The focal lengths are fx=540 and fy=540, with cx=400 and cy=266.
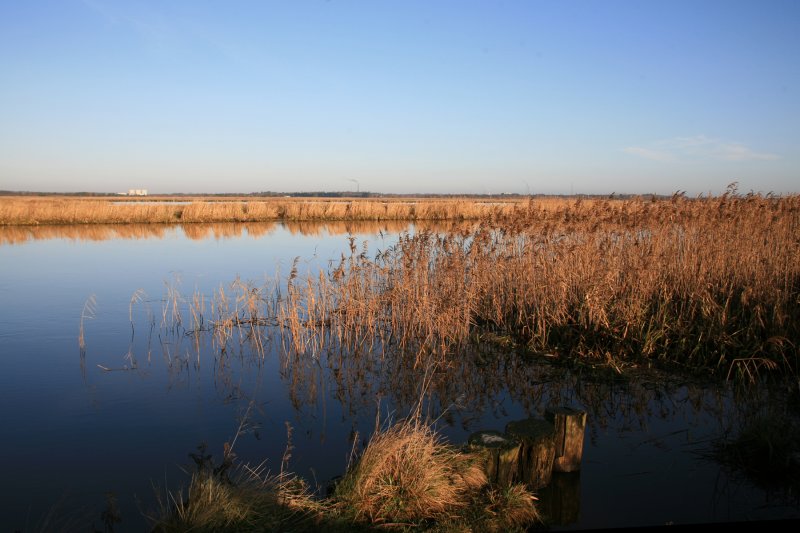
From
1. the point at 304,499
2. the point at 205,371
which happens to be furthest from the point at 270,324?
the point at 304,499

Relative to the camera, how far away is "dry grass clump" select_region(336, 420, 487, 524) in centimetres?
367

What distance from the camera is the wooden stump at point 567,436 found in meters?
4.40

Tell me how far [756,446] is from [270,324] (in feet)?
24.9

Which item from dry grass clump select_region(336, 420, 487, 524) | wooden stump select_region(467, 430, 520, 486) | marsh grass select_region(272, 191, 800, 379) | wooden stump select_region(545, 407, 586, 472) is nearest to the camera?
dry grass clump select_region(336, 420, 487, 524)

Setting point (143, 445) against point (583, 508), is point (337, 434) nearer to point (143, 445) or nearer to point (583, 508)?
point (143, 445)

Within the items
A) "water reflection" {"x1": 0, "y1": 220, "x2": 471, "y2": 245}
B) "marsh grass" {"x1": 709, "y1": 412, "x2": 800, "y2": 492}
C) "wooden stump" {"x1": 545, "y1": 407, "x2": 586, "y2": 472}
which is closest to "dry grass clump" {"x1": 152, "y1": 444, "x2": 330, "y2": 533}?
"wooden stump" {"x1": 545, "y1": 407, "x2": 586, "y2": 472}

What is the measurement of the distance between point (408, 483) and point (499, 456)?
75cm

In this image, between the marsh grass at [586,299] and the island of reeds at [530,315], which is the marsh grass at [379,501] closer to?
the island of reeds at [530,315]

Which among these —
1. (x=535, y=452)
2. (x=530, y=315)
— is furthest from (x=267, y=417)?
(x=530, y=315)

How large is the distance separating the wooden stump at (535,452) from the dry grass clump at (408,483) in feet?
1.43

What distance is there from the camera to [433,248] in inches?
451

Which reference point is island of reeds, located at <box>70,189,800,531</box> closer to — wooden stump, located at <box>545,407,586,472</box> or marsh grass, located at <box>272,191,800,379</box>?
marsh grass, located at <box>272,191,800,379</box>

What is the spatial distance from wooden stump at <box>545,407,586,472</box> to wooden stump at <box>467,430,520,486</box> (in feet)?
1.51

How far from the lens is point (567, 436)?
4461 mm
